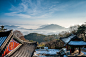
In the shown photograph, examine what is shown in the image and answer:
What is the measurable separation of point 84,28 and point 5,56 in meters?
17.5

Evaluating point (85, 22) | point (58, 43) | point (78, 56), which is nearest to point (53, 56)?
point (78, 56)

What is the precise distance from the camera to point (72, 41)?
841 centimetres

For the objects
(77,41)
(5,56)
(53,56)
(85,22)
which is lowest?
(53,56)

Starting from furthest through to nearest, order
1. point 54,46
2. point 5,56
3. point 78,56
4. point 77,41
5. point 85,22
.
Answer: point 85,22
point 54,46
point 77,41
point 78,56
point 5,56

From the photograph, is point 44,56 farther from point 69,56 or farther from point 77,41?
point 77,41

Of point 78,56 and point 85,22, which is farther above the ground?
point 85,22

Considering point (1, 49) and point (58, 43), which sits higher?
point (1, 49)

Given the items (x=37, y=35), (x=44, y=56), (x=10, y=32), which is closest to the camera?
(x=10, y=32)

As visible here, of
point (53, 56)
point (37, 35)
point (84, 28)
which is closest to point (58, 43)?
point (53, 56)

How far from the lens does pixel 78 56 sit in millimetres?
7914

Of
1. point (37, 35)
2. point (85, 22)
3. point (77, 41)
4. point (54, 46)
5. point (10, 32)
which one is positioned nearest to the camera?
point (10, 32)

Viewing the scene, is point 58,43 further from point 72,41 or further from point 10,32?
point 10,32

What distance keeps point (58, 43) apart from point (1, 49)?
14.1 m

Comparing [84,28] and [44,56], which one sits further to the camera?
[84,28]
